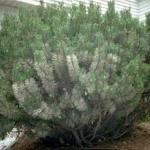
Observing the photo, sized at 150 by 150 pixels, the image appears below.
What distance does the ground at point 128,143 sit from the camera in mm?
6469

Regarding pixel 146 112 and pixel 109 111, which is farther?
pixel 146 112

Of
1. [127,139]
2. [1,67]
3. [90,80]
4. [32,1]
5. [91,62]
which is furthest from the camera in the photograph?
[32,1]

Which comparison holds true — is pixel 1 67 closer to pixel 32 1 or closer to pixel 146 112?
pixel 146 112

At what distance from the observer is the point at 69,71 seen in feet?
17.8

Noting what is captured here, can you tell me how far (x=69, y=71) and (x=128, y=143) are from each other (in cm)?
179

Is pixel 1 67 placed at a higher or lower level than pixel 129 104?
higher

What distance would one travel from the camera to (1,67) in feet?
19.5

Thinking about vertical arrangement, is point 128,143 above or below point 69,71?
below

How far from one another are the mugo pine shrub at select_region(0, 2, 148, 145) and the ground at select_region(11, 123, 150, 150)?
39cm

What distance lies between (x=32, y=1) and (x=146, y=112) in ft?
11.9

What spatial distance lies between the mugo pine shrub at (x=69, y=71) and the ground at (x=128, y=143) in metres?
0.39

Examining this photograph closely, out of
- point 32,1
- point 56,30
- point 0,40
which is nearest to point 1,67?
point 0,40

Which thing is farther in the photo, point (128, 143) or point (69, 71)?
point (128, 143)

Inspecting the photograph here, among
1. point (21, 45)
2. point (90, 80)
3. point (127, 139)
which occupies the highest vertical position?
point (21, 45)
